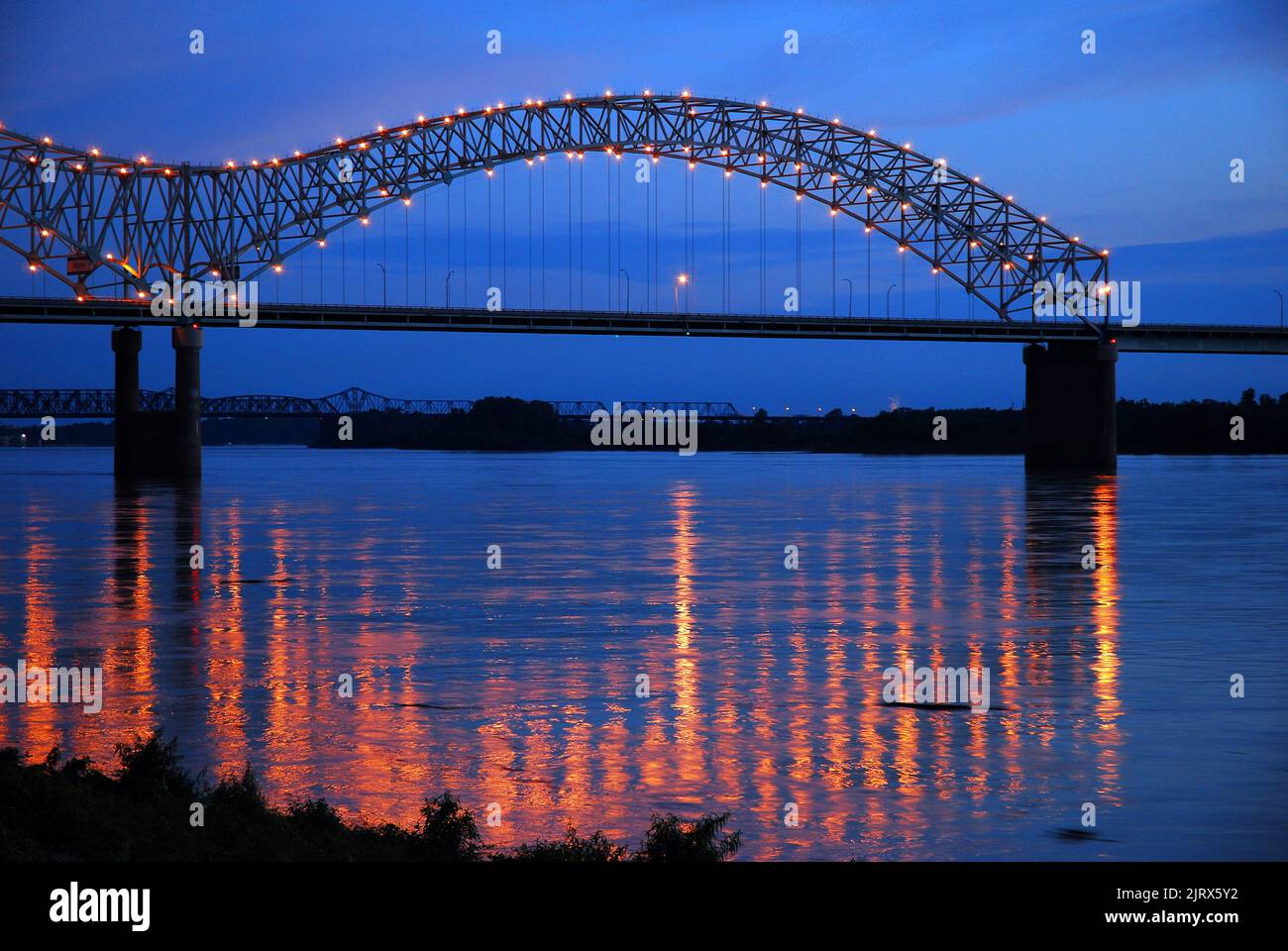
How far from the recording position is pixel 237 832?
9.02 meters

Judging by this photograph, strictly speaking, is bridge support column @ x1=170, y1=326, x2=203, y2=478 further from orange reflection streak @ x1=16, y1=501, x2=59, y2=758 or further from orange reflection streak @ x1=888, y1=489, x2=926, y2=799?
orange reflection streak @ x1=888, y1=489, x2=926, y2=799

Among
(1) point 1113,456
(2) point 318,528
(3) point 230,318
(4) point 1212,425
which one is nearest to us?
(2) point 318,528

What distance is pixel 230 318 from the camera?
303ft

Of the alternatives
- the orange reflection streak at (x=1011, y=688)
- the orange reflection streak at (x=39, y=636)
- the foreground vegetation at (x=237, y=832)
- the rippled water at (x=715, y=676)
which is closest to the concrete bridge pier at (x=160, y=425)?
the orange reflection streak at (x=39, y=636)

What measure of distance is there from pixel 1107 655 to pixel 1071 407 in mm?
97405

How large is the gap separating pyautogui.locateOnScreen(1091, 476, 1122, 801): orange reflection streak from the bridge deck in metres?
62.9

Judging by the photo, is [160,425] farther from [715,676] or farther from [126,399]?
[715,676]

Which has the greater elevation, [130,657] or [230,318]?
[230,318]

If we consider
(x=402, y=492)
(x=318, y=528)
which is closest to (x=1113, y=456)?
(x=402, y=492)

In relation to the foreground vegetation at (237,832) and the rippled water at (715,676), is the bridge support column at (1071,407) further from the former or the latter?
the foreground vegetation at (237,832)

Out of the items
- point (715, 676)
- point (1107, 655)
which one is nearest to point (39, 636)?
point (715, 676)

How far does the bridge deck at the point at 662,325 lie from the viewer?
290ft

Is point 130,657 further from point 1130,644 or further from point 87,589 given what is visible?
point 1130,644
